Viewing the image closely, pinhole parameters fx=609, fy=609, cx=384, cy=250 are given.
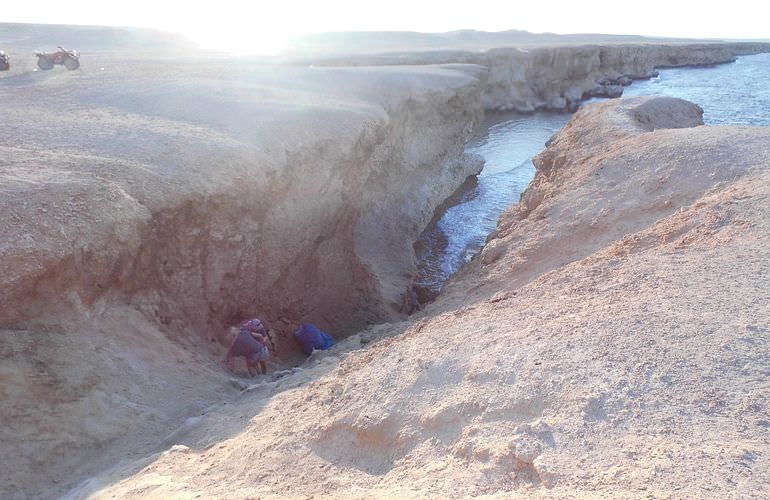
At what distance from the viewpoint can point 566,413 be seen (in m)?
4.50

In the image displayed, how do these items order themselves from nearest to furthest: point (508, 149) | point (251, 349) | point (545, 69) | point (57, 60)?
point (251, 349) → point (57, 60) → point (508, 149) → point (545, 69)

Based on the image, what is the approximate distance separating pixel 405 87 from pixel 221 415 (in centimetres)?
1599

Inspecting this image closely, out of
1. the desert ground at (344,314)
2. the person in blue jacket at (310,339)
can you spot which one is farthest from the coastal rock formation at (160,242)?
the person in blue jacket at (310,339)

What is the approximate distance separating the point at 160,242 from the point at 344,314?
4.90 meters

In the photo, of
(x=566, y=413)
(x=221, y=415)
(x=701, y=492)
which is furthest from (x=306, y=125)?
(x=701, y=492)

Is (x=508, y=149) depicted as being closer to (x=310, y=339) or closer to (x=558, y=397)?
(x=310, y=339)

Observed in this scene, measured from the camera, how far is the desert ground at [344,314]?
443 cm

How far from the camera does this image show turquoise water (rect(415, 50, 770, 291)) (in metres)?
18.3

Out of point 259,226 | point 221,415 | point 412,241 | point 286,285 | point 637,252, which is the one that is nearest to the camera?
point 221,415

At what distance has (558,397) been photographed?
471 cm

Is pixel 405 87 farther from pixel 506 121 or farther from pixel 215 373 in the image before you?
pixel 506 121

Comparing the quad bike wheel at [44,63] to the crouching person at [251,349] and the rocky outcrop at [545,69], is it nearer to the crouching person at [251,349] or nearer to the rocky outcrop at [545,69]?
the rocky outcrop at [545,69]

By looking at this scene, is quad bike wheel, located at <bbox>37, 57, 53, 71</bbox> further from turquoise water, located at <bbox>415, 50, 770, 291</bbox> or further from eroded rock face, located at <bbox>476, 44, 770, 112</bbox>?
eroded rock face, located at <bbox>476, 44, 770, 112</bbox>

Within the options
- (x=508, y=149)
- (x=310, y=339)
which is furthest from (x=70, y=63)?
(x=508, y=149)
